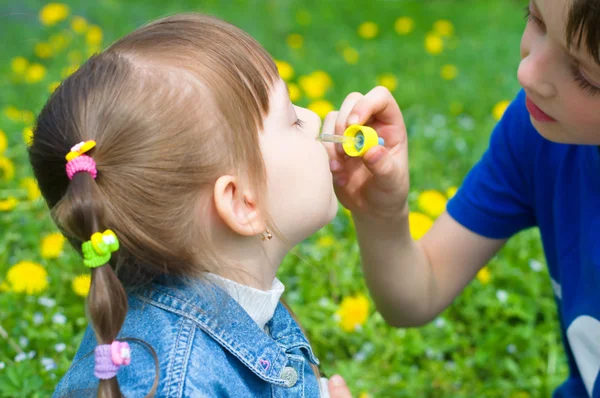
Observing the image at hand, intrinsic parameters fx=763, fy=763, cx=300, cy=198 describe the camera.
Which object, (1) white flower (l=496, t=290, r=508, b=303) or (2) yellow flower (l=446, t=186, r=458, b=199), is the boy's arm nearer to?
(1) white flower (l=496, t=290, r=508, b=303)

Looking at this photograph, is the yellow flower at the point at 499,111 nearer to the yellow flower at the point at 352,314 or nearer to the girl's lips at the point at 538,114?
the yellow flower at the point at 352,314

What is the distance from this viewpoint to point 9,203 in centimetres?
188

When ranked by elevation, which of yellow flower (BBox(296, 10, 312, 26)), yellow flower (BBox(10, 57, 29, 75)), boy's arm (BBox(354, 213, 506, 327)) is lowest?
yellow flower (BBox(296, 10, 312, 26))

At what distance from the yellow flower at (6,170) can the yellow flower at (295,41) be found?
5.89ft

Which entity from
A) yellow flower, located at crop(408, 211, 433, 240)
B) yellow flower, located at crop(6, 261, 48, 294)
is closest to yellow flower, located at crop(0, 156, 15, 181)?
yellow flower, located at crop(6, 261, 48, 294)

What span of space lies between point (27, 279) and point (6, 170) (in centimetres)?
59

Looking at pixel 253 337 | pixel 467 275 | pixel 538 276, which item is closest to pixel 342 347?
pixel 467 275

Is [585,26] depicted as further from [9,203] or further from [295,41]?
[295,41]

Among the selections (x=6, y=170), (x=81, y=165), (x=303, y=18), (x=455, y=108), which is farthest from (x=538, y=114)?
(x=303, y=18)

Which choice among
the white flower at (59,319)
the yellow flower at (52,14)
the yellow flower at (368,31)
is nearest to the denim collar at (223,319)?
the white flower at (59,319)

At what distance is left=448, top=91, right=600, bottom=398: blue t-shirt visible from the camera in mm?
1340

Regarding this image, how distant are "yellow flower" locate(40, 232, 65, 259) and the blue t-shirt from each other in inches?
35.9

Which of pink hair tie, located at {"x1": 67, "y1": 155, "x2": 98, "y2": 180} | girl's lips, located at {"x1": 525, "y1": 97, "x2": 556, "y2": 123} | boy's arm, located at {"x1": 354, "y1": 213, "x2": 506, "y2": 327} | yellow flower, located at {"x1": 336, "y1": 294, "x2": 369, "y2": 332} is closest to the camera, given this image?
pink hair tie, located at {"x1": 67, "y1": 155, "x2": 98, "y2": 180}

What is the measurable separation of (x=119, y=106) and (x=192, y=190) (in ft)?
0.51
